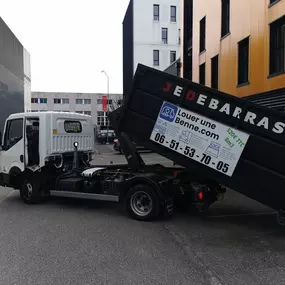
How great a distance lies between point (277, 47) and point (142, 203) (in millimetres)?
8811

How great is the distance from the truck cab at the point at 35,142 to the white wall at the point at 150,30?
40826 millimetres

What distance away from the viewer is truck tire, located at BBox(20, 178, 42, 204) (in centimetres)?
832

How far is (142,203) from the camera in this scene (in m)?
7.00

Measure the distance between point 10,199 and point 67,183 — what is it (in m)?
2.26

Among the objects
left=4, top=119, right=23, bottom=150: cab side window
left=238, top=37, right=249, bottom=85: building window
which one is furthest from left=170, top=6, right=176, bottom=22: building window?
left=4, top=119, right=23, bottom=150: cab side window

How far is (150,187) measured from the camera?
6.78 m

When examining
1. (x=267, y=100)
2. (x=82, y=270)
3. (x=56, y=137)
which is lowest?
(x=82, y=270)

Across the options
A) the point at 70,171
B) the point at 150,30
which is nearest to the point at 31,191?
the point at 70,171

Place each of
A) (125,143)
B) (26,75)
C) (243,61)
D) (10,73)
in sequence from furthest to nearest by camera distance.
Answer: (26,75) → (10,73) → (243,61) → (125,143)

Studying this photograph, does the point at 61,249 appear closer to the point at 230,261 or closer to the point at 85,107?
the point at 230,261

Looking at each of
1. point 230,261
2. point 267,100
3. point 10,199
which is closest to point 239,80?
point 267,100

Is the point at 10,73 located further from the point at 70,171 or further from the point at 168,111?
the point at 168,111

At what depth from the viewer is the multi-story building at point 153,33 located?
1903 inches

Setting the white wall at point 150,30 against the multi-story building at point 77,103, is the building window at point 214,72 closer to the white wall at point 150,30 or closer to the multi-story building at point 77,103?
the white wall at point 150,30
